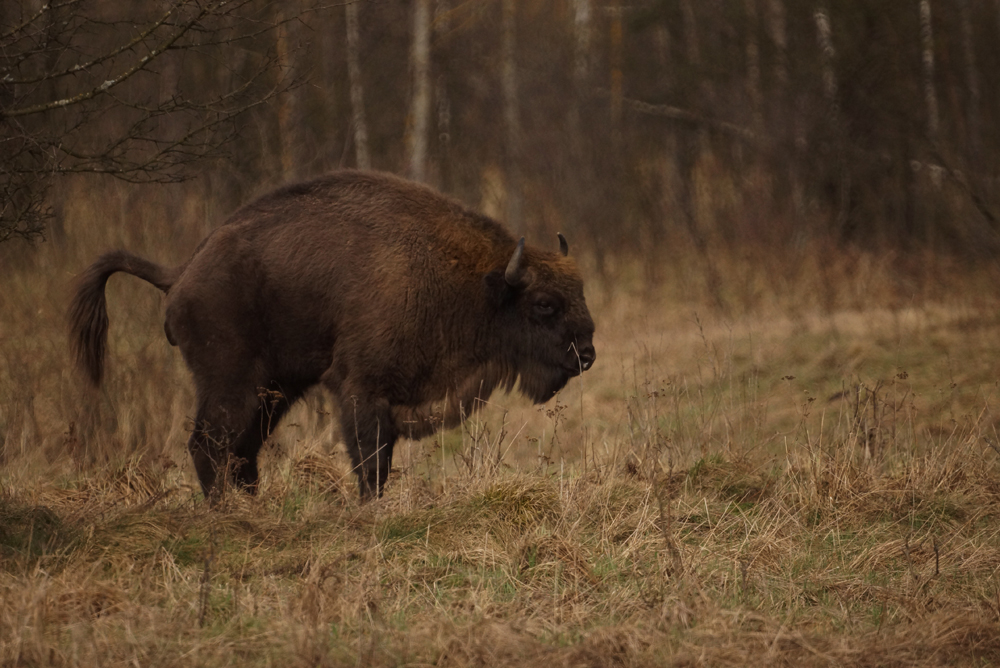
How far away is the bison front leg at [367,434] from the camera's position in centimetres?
631

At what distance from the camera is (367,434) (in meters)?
6.35

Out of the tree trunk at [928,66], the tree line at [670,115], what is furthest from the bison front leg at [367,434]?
the tree trunk at [928,66]

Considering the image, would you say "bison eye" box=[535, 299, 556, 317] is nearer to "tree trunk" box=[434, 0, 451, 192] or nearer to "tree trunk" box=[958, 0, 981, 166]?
"tree trunk" box=[958, 0, 981, 166]

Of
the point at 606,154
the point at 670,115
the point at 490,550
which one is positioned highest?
the point at 670,115

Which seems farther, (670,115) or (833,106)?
(670,115)

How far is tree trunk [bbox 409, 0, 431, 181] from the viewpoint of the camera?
1522cm

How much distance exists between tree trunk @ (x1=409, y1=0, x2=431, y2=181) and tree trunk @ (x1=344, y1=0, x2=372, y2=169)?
0.68 m

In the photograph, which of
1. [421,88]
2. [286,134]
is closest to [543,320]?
[286,134]

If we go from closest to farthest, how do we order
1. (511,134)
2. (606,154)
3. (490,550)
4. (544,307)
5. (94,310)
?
(490,550) → (94,310) → (544,307) → (511,134) → (606,154)

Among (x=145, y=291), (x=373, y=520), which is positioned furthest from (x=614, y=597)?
(x=145, y=291)

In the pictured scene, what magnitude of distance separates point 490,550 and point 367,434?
1.71 m

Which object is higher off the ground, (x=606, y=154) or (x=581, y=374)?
(x=606, y=154)

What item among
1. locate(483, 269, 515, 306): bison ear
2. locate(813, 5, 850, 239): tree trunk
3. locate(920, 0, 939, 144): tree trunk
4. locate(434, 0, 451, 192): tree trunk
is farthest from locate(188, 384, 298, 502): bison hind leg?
locate(434, 0, 451, 192): tree trunk

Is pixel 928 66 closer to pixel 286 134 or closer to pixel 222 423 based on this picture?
pixel 286 134
